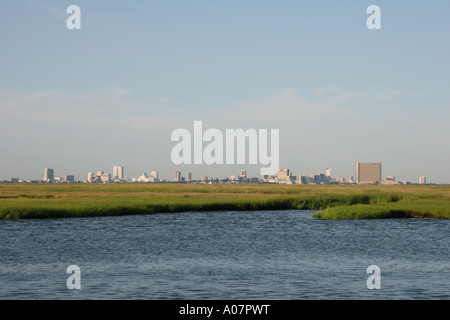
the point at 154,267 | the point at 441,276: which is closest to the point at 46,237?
the point at 154,267

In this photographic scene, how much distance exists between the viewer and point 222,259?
29.7 meters

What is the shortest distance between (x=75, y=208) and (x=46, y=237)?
19.1m

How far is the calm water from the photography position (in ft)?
71.8

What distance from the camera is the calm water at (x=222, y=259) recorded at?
21891mm

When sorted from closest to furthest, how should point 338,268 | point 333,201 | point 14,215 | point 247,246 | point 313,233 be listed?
1. point 338,268
2. point 247,246
3. point 313,233
4. point 14,215
5. point 333,201

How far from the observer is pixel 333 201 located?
7844 cm

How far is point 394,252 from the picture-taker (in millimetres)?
33000

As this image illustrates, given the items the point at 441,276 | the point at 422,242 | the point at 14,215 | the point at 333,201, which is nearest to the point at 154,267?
the point at 441,276
